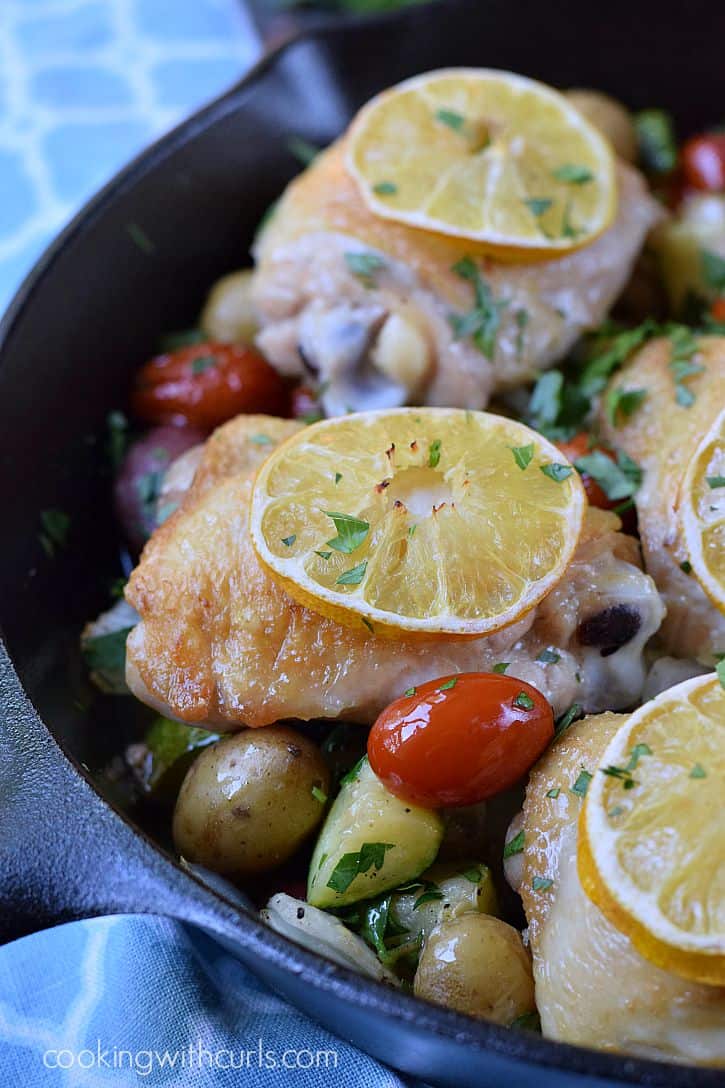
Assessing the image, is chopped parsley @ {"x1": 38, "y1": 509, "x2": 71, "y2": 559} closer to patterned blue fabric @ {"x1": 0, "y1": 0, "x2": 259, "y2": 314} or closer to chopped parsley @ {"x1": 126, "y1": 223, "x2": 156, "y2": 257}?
chopped parsley @ {"x1": 126, "y1": 223, "x2": 156, "y2": 257}

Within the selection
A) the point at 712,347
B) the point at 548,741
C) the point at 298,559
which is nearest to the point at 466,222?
the point at 712,347

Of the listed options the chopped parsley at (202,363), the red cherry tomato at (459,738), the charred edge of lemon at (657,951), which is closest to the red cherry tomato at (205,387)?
the chopped parsley at (202,363)

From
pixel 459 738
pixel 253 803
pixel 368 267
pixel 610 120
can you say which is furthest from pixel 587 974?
pixel 610 120

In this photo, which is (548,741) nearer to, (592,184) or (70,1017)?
(70,1017)

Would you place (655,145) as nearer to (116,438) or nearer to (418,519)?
(116,438)

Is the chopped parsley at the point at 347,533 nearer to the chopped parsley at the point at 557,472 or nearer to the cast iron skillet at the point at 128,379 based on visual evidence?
the chopped parsley at the point at 557,472

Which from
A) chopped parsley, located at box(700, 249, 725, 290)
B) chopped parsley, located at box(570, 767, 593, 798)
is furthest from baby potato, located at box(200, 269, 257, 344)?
chopped parsley, located at box(570, 767, 593, 798)
